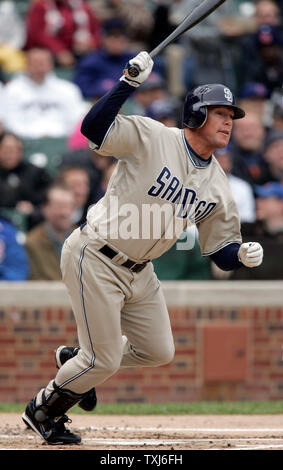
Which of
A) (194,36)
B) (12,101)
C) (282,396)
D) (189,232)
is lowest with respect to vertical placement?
(282,396)

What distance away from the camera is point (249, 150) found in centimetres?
1016

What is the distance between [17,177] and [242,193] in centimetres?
220

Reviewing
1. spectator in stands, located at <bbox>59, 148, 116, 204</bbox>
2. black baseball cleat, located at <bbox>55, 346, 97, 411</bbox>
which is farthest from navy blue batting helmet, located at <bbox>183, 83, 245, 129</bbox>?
spectator in stands, located at <bbox>59, 148, 116, 204</bbox>

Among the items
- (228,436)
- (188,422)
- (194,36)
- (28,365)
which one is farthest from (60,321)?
(194,36)

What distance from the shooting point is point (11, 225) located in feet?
28.4

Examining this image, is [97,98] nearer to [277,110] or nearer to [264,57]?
[277,110]

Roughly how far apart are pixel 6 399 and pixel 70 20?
5306 millimetres

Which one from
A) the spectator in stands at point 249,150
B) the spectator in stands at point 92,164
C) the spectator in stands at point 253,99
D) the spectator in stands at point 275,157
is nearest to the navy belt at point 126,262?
the spectator in stands at point 92,164

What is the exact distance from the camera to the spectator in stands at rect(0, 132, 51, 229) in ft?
31.3

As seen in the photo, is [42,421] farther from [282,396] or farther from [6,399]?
[282,396]

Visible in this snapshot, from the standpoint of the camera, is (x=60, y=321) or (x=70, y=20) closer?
(x=60, y=321)

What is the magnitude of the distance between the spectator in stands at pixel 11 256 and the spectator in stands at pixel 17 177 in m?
0.77

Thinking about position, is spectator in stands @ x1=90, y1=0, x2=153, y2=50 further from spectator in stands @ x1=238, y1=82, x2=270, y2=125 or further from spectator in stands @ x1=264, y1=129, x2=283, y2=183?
spectator in stands @ x1=264, y1=129, x2=283, y2=183

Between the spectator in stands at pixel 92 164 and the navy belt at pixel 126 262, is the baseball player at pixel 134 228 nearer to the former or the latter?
the navy belt at pixel 126 262
